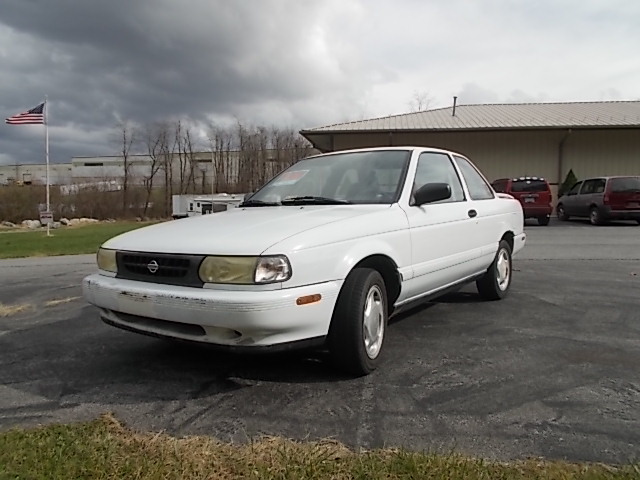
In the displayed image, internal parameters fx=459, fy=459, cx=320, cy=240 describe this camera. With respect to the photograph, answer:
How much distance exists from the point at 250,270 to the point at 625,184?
17441mm

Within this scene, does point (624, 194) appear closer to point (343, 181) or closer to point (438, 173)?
point (438, 173)

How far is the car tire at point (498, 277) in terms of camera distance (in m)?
5.29

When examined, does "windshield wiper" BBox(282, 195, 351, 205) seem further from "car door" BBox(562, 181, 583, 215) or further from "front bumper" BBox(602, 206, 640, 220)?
"car door" BBox(562, 181, 583, 215)

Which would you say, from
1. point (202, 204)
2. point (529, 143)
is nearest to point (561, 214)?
point (529, 143)

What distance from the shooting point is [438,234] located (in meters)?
4.01

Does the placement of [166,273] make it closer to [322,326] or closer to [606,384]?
[322,326]

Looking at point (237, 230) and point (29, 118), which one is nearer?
A: point (237, 230)

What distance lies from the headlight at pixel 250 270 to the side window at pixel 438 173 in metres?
1.73

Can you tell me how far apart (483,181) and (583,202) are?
14715mm

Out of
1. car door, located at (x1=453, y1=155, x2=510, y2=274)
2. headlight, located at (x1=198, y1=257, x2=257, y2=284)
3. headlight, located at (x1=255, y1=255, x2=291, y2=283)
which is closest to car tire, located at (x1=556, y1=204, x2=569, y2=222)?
car door, located at (x1=453, y1=155, x2=510, y2=274)

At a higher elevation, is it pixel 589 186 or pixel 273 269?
pixel 589 186

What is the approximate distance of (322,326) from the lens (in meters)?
2.85

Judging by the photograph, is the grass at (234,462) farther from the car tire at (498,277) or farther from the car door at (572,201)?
the car door at (572,201)

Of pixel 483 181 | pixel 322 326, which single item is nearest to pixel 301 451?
pixel 322 326
